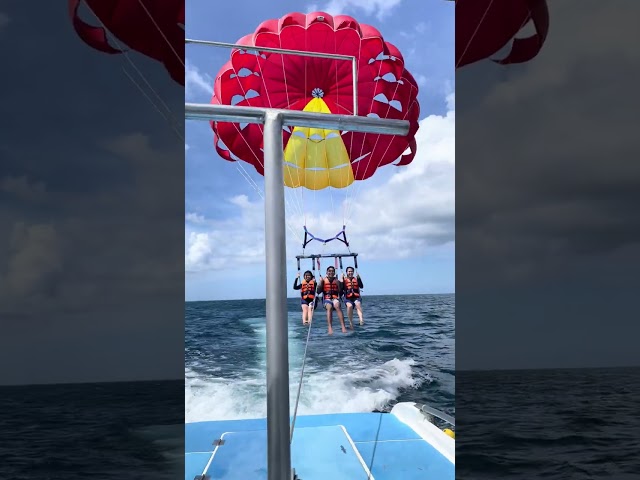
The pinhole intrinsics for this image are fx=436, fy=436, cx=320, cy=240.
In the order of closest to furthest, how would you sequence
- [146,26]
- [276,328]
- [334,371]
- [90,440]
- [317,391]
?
[276,328] < [146,26] < [90,440] < [317,391] < [334,371]

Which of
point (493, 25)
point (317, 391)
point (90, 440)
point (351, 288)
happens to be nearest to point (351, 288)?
point (351, 288)

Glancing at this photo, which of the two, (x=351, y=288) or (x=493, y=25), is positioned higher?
(x=493, y=25)

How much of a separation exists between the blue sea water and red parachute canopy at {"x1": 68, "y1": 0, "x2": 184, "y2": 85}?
991 cm

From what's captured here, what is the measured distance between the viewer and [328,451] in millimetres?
5441

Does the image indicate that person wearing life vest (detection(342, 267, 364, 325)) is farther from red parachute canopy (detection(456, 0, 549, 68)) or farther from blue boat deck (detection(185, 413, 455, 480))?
red parachute canopy (detection(456, 0, 549, 68))

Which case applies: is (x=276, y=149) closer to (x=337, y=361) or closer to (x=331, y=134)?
(x=331, y=134)

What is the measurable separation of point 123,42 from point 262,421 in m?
5.63

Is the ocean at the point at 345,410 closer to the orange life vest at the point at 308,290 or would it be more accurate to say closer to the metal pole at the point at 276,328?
the metal pole at the point at 276,328

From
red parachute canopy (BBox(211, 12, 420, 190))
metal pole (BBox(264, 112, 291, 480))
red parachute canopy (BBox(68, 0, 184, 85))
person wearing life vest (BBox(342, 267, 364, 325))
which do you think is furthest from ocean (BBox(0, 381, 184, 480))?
red parachute canopy (BBox(211, 12, 420, 190))

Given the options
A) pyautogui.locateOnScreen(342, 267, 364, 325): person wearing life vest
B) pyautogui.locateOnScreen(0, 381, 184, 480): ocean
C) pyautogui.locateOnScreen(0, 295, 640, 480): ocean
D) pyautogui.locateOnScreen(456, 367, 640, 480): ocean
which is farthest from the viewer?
pyautogui.locateOnScreen(0, 381, 184, 480): ocean

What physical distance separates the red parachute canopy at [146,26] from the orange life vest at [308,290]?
4.01 meters

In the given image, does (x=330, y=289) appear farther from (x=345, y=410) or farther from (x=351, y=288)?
(x=345, y=410)

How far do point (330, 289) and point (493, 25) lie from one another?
16.2 ft

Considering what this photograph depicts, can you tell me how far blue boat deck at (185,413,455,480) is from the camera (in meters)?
4.84
